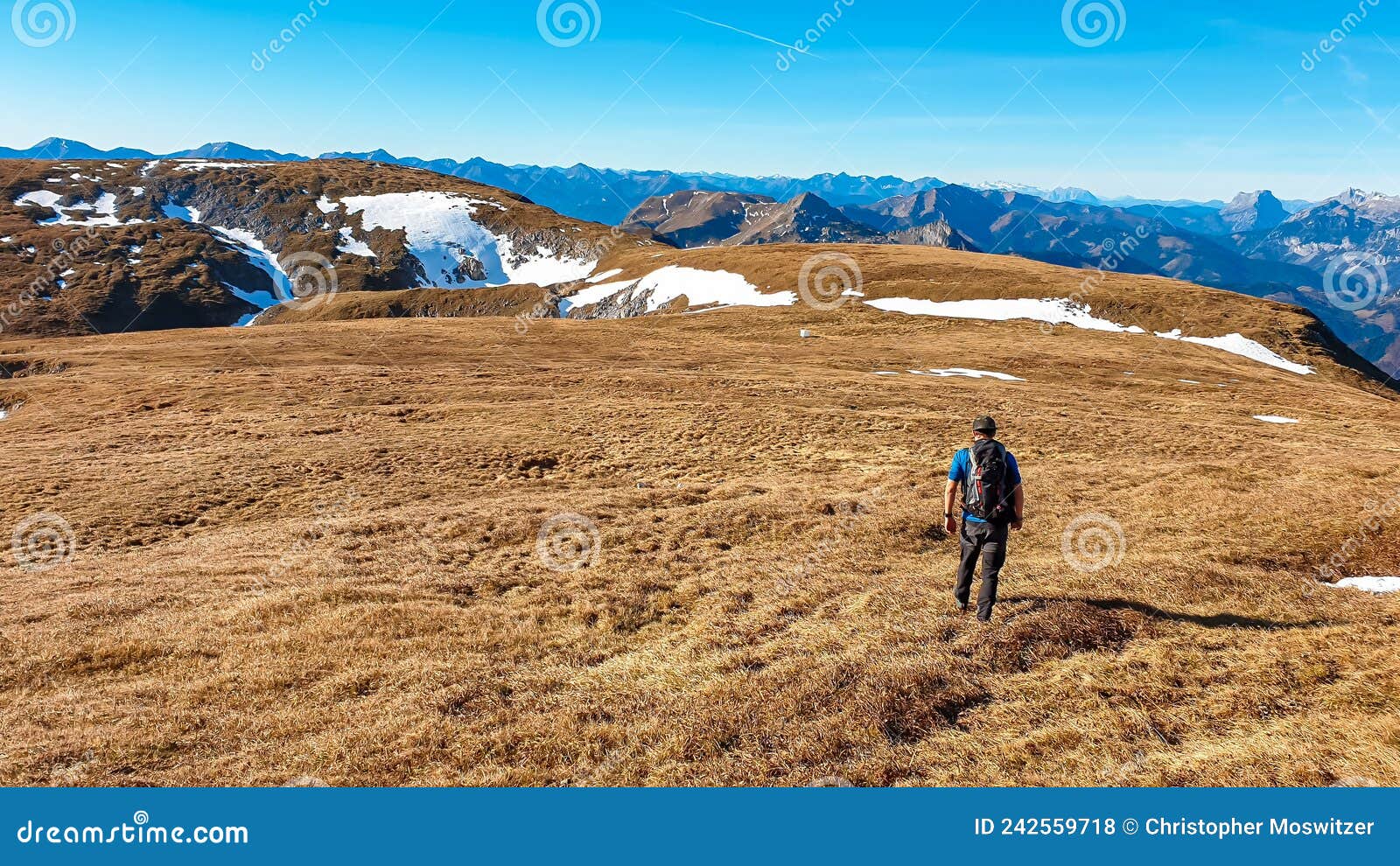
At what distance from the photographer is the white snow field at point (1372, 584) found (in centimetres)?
1284

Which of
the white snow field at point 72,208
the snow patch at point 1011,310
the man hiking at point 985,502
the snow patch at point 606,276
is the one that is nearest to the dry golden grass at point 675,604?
the man hiking at point 985,502

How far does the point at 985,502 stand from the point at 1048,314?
74444mm

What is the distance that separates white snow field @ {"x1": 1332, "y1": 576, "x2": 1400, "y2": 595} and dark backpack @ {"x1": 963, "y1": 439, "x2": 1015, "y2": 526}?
816 centimetres

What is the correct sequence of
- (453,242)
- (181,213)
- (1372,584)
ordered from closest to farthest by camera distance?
(1372,584), (453,242), (181,213)

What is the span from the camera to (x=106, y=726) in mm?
9195

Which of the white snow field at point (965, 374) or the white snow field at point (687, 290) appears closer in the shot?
the white snow field at point (965, 374)

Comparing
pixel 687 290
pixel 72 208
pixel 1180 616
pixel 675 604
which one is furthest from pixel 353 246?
pixel 1180 616

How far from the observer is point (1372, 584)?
43.2 ft

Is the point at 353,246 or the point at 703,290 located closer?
the point at 703,290

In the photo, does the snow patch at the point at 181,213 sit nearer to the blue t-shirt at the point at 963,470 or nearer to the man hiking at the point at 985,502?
the blue t-shirt at the point at 963,470

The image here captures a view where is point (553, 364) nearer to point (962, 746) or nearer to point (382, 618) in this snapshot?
point (382, 618)

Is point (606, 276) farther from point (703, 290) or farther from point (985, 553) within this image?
point (985, 553)

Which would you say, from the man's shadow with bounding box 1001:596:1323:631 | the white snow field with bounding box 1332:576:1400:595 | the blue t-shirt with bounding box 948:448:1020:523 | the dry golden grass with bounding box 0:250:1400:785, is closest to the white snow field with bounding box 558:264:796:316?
the dry golden grass with bounding box 0:250:1400:785

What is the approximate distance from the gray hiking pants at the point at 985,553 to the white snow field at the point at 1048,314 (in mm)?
69797
